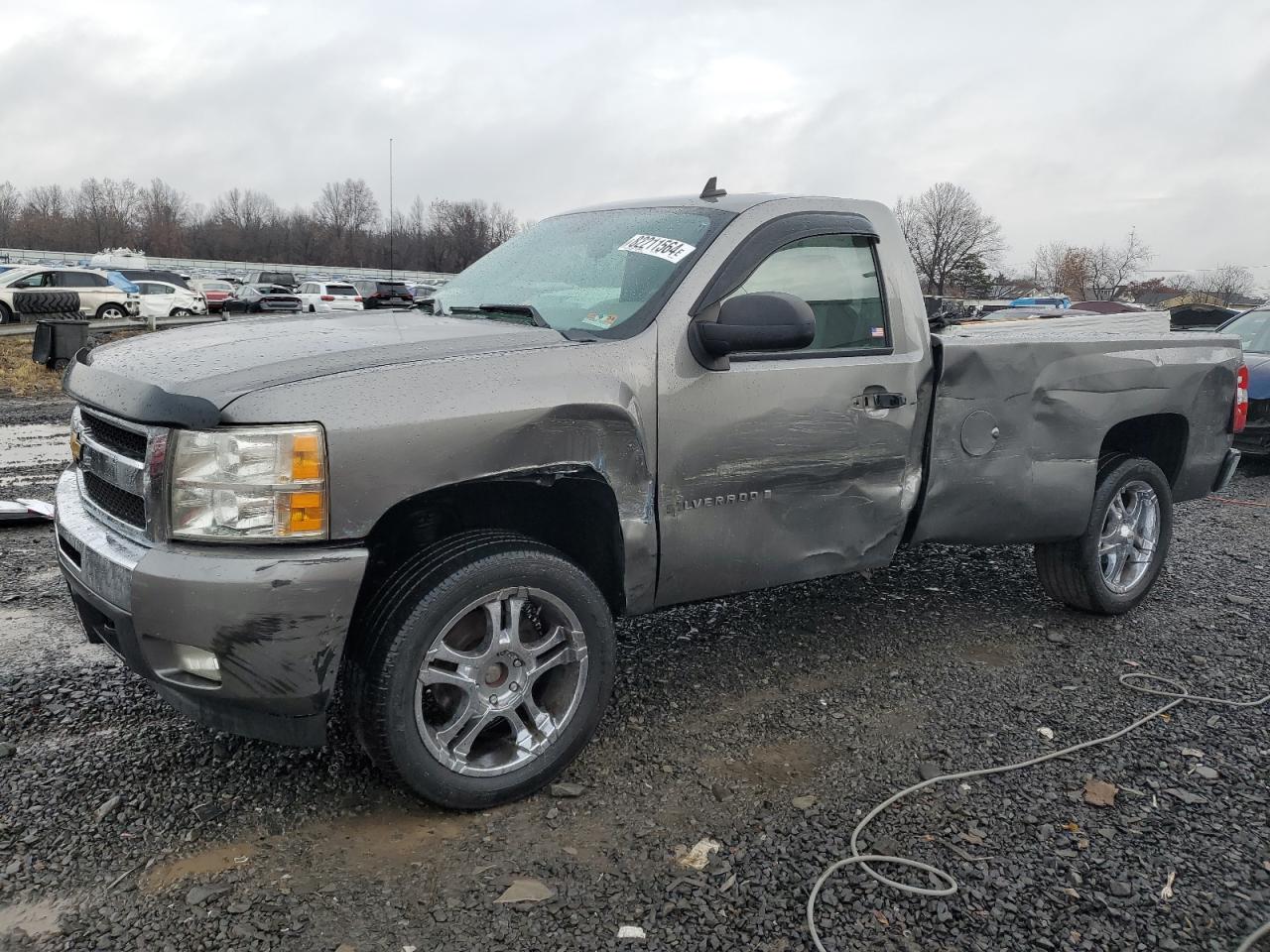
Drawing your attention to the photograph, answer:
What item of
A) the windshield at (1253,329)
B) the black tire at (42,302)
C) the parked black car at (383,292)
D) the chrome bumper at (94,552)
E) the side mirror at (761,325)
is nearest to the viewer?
the chrome bumper at (94,552)

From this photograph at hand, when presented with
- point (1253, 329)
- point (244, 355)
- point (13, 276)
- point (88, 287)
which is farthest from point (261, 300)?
point (244, 355)

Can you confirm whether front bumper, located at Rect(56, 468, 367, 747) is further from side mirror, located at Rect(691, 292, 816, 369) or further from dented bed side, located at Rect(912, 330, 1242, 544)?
dented bed side, located at Rect(912, 330, 1242, 544)

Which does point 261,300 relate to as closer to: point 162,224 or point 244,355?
point 244,355

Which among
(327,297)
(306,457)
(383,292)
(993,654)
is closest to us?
(306,457)

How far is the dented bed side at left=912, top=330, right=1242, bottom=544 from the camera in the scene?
4.03 meters

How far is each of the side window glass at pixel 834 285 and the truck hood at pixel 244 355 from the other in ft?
3.21

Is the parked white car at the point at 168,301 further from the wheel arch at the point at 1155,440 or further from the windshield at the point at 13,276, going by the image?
the wheel arch at the point at 1155,440

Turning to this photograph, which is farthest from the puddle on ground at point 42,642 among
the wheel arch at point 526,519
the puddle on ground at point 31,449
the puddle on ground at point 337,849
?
the puddle on ground at point 31,449

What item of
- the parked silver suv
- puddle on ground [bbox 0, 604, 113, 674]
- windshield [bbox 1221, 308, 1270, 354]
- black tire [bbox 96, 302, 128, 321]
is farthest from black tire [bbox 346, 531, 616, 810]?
black tire [bbox 96, 302, 128, 321]

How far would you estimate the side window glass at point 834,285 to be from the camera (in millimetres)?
3604

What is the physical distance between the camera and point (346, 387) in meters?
2.60

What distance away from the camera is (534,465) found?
287 centimetres

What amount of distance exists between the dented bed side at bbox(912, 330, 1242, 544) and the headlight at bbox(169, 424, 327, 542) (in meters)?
2.50

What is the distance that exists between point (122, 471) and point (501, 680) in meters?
1.23
